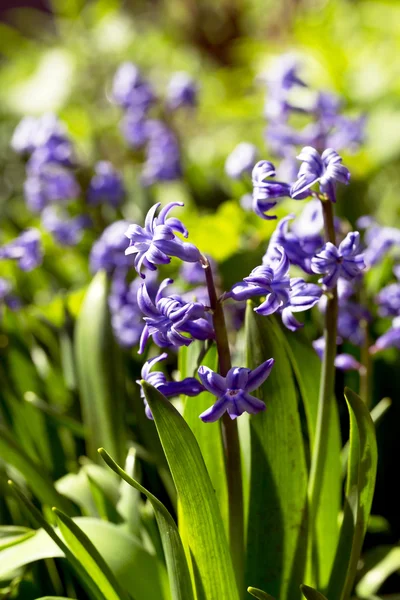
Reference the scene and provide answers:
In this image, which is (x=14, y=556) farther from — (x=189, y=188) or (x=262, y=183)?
(x=189, y=188)

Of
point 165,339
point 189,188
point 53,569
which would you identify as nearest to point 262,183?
point 165,339

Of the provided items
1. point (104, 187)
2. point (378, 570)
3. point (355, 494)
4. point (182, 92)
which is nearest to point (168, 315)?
point (355, 494)

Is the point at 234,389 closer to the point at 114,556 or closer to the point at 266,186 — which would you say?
the point at 266,186

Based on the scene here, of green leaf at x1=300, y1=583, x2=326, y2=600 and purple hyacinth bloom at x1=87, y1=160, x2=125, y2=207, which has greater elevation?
purple hyacinth bloom at x1=87, y1=160, x2=125, y2=207

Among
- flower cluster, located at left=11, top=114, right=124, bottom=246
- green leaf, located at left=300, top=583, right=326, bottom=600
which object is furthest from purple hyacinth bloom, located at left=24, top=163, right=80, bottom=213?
green leaf, located at left=300, top=583, right=326, bottom=600

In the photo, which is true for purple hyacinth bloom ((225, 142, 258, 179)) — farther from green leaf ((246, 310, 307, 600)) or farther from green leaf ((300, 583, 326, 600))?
green leaf ((300, 583, 326, 600))

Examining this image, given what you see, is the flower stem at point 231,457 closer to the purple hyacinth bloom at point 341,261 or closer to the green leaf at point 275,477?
the green leaf at point 275,477
